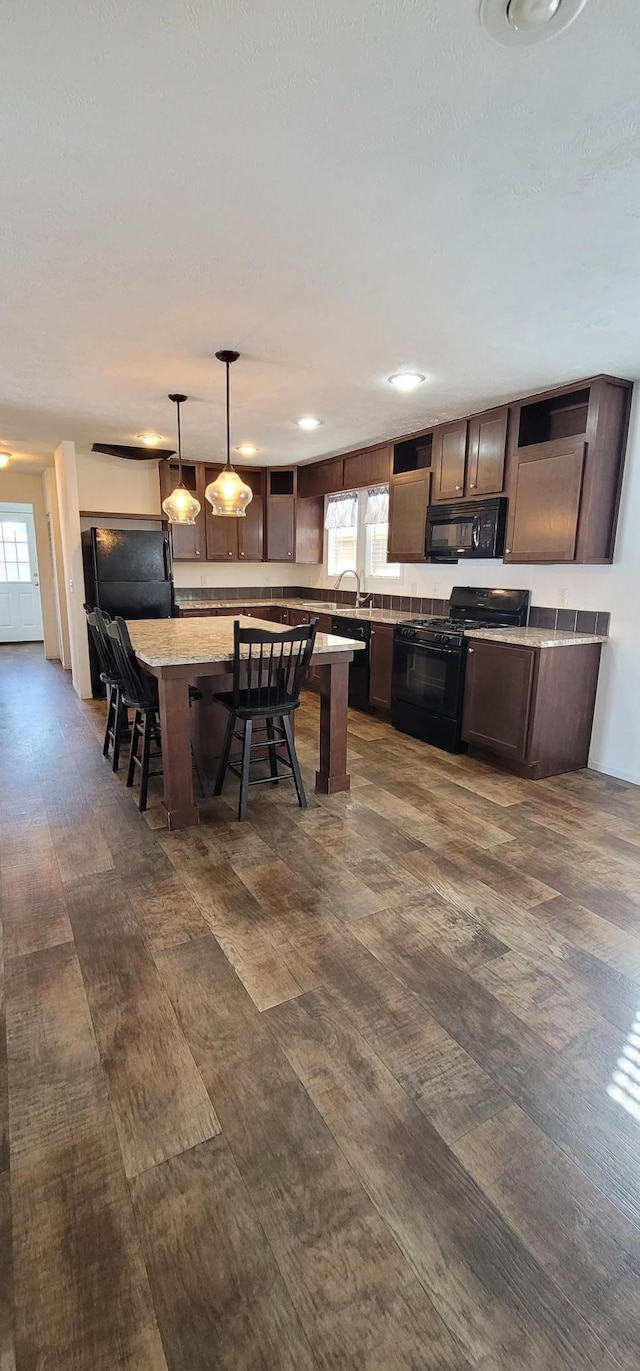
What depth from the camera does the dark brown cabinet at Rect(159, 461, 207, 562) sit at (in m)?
6.16

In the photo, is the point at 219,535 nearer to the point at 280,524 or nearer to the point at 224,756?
the point at 280,524

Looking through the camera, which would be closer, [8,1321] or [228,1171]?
[8,1321]

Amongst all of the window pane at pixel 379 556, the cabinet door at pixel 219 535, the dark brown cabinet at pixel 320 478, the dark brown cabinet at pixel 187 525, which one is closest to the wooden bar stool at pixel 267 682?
the window pane at pixel 379 556

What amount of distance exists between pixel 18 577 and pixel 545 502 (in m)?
8.09

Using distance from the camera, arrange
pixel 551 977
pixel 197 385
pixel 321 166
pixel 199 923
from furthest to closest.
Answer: pixel 197 385, pixel 199 923, pixel 551 977, pixel 321 166

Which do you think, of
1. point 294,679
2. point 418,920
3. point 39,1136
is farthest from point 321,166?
point 39,1136

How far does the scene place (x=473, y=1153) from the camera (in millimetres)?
1381

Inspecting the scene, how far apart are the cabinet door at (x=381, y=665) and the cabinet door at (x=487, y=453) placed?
51.9 inches

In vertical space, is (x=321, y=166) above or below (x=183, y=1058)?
above

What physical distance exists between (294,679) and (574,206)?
2.18m

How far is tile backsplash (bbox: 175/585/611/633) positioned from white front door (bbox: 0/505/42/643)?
12.1 feet

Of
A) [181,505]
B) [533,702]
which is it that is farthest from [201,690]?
[533,702]

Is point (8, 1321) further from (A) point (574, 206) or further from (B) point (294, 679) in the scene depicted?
(A) point (574, 206)

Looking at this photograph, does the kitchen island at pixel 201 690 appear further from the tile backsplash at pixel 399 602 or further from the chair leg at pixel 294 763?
the tile backsplash at pixel 399 602
